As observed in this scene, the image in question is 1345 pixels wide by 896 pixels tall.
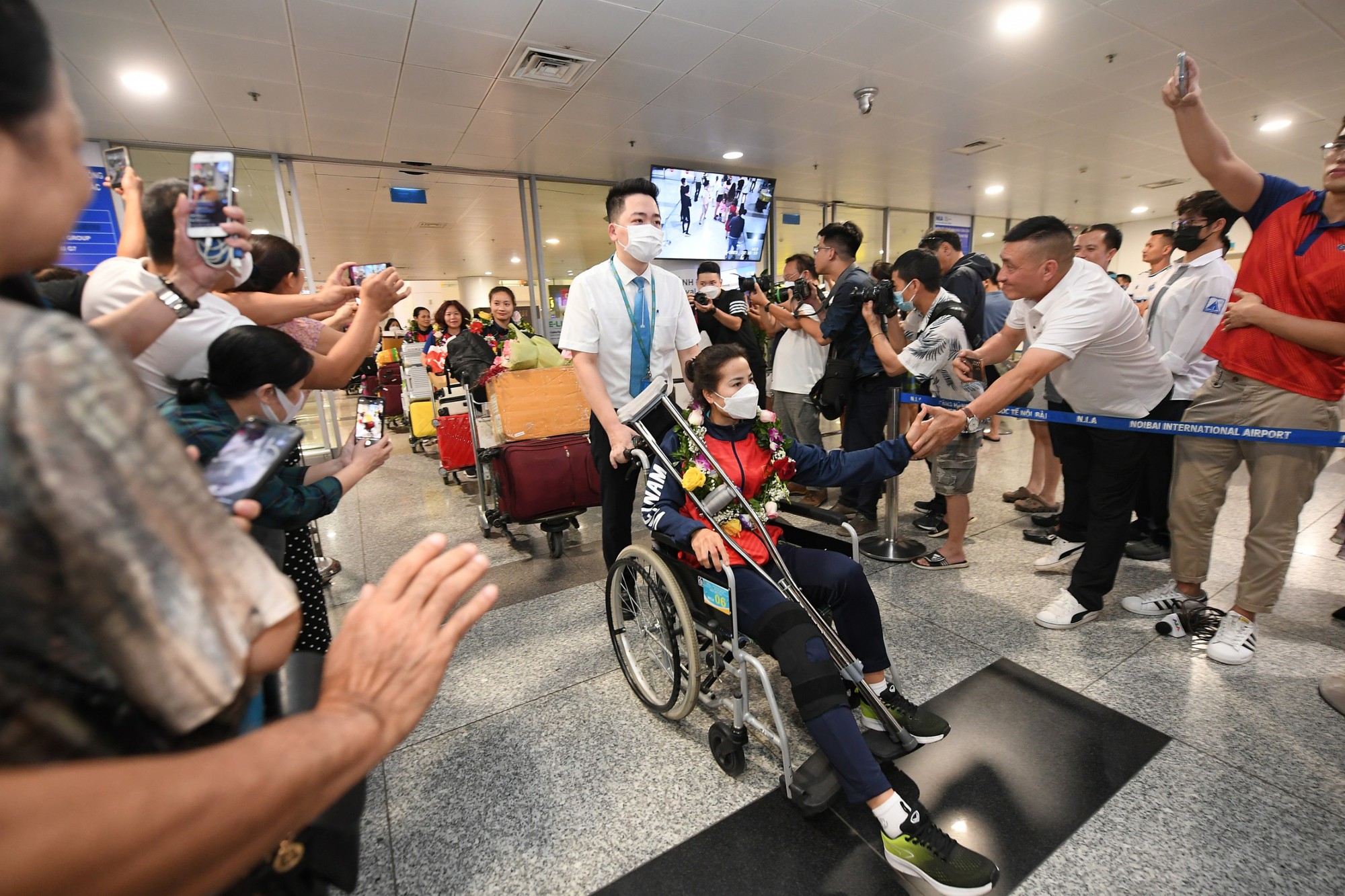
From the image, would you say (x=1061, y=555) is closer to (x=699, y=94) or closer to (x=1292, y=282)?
(x=1292, y=282)

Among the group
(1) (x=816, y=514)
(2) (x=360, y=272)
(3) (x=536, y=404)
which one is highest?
(2) (x=360, y=272)

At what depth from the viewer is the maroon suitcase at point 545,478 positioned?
304cm

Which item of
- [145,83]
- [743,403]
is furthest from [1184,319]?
[145,83]

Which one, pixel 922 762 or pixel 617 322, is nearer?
pixel 922 762

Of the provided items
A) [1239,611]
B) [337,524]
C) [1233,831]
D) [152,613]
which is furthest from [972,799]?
[337,524]

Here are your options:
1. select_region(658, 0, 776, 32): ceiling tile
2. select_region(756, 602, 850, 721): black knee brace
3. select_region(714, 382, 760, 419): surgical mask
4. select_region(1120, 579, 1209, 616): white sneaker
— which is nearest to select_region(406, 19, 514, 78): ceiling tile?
select_region(658, 0, 776, 32): ceiling tile

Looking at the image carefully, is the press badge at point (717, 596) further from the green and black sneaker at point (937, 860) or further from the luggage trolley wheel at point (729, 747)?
the green and black sneaker at point (937, 860)

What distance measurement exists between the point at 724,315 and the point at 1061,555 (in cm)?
258

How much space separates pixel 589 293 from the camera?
221 centimetres

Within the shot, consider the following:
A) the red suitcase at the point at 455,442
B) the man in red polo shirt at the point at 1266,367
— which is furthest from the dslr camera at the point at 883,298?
the red suitcase at the point at 455,442

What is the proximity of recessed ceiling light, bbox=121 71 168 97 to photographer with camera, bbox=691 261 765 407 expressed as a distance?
156 inches

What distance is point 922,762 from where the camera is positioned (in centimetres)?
171

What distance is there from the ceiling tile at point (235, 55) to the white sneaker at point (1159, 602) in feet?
18.3

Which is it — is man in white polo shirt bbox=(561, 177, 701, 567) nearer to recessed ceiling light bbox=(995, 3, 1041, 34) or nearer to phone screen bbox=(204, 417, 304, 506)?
phone screen bbox=(204, 417, 304, 506)
